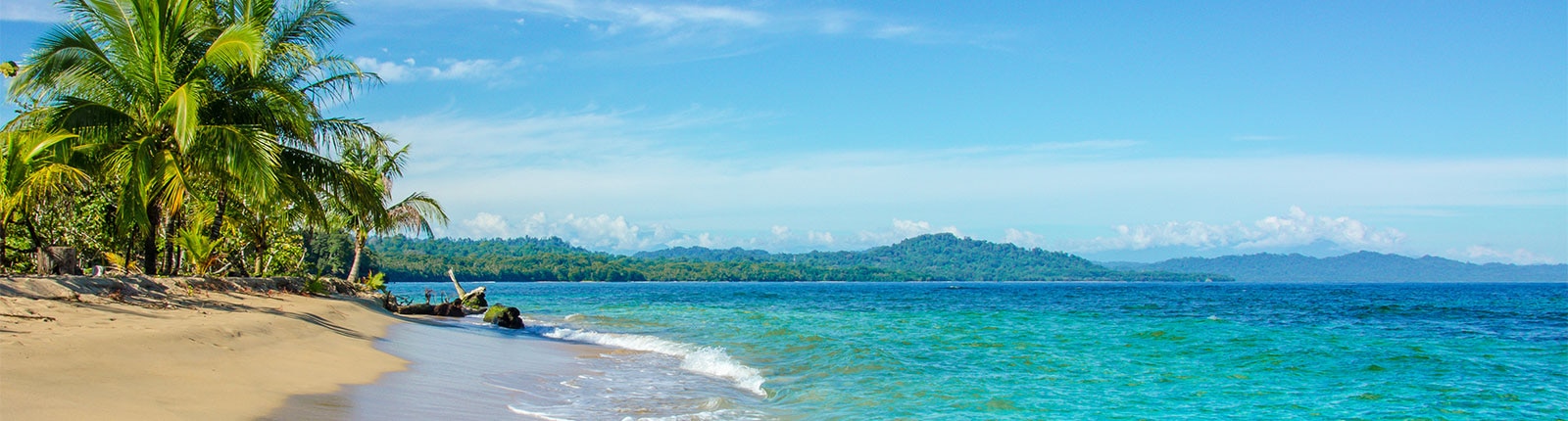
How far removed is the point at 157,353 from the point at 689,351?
33.7ft

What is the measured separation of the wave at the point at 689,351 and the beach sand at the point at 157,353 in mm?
4582

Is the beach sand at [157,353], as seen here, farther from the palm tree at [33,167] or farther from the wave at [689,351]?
the wave at [689,351]

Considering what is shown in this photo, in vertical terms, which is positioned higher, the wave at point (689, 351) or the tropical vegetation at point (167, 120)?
the tropical vegetation at point (167, 120)

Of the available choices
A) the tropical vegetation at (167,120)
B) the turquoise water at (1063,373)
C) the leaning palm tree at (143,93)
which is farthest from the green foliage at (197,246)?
the turquoise water at (1063,373)

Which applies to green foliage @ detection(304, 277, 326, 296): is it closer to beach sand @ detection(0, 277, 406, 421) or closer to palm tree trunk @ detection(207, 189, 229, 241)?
Answer: palm tree trunk @ detection(207, 189, 229, 241)

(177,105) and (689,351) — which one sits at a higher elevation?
(177,105)

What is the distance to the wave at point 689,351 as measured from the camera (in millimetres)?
13734

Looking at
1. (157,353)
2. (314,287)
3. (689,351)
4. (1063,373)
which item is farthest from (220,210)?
(1063,373)

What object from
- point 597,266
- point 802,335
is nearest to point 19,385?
point 802,335

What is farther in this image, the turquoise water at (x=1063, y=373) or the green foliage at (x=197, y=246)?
the green foliage at (x=197, y=246)

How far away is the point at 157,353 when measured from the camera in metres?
8.32

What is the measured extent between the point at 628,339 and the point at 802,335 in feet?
13.0

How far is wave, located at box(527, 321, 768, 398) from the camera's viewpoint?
1373 cm

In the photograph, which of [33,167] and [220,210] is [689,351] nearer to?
[33,167]
